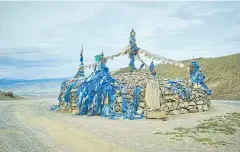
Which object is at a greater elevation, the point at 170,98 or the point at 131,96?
the point at 131,96

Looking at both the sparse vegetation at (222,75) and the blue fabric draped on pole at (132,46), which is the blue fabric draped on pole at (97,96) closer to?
the blue fabric draped on pole at (132,46)

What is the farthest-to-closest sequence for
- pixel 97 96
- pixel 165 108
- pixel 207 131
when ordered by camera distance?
pixel 97 96
pixel 165 108
pixel 207 131

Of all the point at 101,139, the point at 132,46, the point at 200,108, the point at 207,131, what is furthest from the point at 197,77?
the point at 101,139

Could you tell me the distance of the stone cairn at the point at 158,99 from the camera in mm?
17344

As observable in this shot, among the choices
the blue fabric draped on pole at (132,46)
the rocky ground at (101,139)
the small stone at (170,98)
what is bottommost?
the rocky ground at (101,139)

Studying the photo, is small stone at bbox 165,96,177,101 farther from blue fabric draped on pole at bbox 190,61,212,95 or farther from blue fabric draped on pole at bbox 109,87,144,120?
blue fabric draped on pole at bbox 190,61,212,95

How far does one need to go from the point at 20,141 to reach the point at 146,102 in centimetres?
922

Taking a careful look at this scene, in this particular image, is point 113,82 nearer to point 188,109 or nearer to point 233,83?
A: point 188,109

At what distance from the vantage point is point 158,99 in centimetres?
1758

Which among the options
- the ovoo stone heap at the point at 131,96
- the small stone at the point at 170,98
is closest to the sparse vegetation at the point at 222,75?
the ovoo stone heap at the point at 131,96

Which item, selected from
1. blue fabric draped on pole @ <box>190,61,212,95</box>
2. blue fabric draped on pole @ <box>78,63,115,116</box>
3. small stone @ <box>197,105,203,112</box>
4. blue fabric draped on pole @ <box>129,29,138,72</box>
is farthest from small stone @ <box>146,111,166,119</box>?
blue fabric draped on pole @ <box>190,61,212,95</box>

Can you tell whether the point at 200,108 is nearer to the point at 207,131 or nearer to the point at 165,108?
the point at 165,108

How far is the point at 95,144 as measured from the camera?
9.56 m

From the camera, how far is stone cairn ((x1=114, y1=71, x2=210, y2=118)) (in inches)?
683
